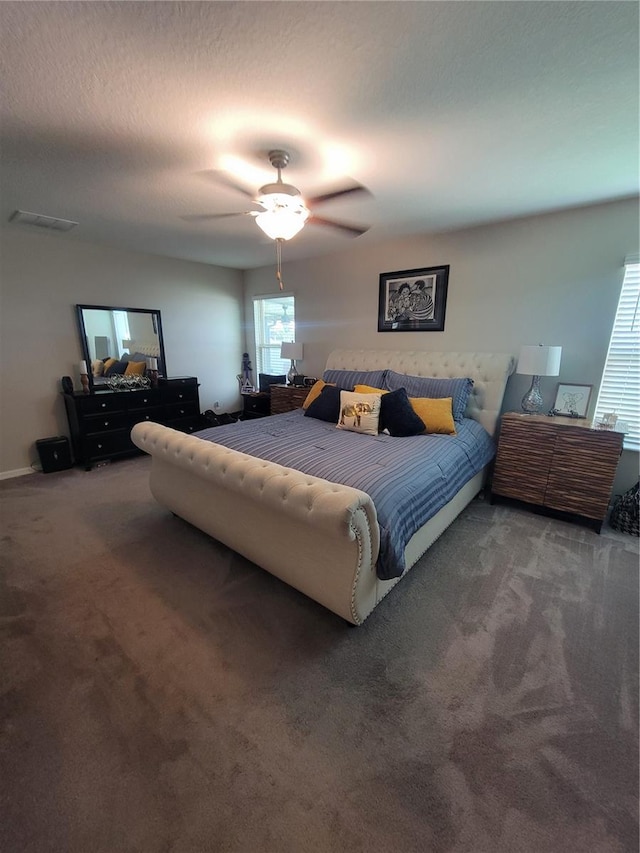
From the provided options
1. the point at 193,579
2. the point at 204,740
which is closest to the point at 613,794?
the point at 204,740

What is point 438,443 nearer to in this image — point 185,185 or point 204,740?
point 204,740

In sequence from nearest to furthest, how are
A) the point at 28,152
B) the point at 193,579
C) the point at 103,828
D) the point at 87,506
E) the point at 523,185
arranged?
the point at 103,828, the point at 28,152, the point at 193,579, the point at 523,185, the point at 87,506

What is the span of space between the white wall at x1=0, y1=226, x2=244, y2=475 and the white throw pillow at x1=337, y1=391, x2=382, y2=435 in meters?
3.09

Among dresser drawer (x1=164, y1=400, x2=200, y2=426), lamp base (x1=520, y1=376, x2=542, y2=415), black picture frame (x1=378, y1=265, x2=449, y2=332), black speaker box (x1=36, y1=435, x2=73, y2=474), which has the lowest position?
black speaker box (x1=36, y1=435, x2=73, y2=474)

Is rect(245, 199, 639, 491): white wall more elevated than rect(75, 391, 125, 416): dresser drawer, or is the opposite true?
rect(245, 199, 639, 491): white wall

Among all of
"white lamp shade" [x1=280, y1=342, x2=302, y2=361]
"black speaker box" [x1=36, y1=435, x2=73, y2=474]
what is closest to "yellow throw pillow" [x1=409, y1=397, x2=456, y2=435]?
"white lamp shade" [x1=280, y1=342, x2=302, y2=361]

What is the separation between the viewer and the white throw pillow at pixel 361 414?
289cm

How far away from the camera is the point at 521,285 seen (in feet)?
10.2

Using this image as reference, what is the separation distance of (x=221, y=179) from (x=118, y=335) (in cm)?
272

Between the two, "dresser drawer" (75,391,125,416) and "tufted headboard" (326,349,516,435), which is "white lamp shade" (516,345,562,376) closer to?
"tufted headboard" (326,349,516,435)

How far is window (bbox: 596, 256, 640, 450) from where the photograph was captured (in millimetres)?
2689

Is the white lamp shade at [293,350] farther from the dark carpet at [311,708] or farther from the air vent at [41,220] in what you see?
the dark carpet at [311,708]

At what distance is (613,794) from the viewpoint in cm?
114

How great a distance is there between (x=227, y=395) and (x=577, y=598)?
5.05 m
